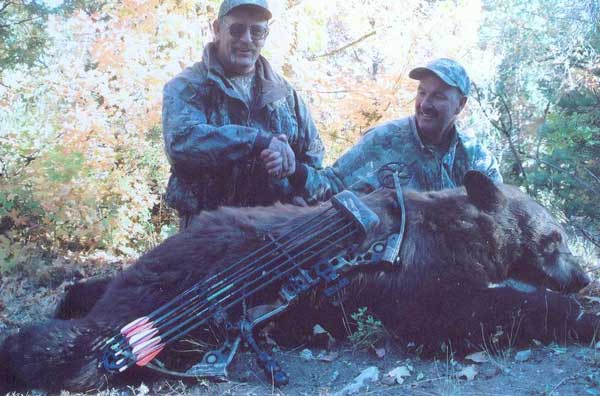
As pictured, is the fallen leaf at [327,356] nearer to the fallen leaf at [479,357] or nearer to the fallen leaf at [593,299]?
the fallen leaf at [479,357]

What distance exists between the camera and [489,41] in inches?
749

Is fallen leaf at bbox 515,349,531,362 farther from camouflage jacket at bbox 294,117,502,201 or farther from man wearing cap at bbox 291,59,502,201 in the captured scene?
camouflage jacket at bbox 294,117,502,201

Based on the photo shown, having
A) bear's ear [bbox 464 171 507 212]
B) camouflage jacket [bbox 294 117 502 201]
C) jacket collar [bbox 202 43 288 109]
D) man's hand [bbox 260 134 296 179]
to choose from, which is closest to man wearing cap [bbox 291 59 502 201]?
camouflage jacket [bbox 294 117 502 201]

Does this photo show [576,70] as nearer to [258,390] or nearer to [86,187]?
[86,187]

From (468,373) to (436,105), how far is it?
9.51 ft

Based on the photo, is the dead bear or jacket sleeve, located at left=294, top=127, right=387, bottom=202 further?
jacket sleeve, located at left=294, top=127, right=387, bottom=202

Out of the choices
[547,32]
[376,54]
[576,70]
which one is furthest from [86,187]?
[547,32]

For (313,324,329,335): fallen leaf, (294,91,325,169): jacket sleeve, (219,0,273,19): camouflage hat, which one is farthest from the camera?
(294,91,325,169): jacket sleeve

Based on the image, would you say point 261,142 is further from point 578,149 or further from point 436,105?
point 578,149

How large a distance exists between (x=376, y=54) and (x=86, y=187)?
20.0 ft

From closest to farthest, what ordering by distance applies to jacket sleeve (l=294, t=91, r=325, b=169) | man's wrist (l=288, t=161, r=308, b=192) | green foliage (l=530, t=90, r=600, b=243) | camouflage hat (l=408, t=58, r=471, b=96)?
1. man's wrist (l=288, t=161, r=308, b=192)
2. camouflage hat (l=408, t=58, r=471, b=96)
3. jacket sleeve (l=294, t=91, r=325, b=169)
4. green foliage (l=530, t=90, r=600, b=243)

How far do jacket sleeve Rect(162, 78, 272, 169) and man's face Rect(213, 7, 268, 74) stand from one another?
0.56m

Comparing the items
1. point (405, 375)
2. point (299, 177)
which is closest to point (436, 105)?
point (299, 177)

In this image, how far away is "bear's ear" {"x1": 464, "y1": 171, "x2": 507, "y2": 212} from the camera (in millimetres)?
4152
